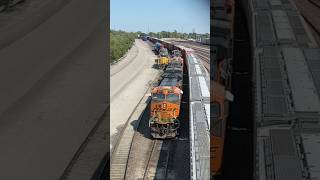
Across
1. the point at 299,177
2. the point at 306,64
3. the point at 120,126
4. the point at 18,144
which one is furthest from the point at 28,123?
the point at 299,177

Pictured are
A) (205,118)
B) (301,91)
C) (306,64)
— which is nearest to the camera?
(301,91)

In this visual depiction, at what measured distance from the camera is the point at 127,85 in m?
58.8

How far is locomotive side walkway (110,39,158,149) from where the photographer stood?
41.2 m

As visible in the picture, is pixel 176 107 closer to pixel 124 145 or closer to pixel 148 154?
pixel 124 145

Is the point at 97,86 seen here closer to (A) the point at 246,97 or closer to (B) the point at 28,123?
(B) the point at 28,123

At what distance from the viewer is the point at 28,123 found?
108ft

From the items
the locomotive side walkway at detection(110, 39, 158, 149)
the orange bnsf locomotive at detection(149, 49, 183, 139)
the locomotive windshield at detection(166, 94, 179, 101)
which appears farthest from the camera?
the locomotive side walkway at detection(110, 39, 158, 149)

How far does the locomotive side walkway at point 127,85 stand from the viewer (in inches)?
1623

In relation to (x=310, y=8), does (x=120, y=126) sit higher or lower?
lower

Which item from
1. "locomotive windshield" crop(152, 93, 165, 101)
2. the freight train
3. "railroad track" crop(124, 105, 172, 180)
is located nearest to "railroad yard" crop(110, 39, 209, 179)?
"railroad track" crop(124, 105, 172, 180)

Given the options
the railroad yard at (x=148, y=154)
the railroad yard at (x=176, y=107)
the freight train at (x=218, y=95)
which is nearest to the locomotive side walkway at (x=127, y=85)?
the railroad yard at (x=176, y=107)

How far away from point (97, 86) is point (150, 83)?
654 inches

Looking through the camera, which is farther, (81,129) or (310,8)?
(310,8)

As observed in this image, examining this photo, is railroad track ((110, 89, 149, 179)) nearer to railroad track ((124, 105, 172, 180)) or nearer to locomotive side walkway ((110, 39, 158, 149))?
railroad track ((124, 105, 172, 180))
